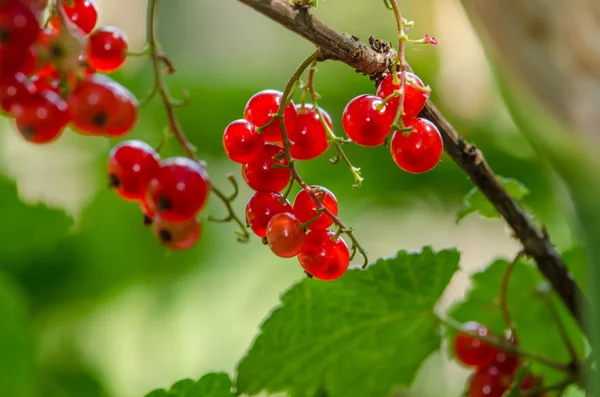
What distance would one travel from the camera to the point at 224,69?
4.78 feet

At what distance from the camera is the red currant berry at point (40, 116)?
0.27 meters

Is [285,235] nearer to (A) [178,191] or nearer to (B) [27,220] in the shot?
(A) [178,191]

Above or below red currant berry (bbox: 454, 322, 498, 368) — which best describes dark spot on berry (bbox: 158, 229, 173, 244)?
above

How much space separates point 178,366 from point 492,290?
77 centimetres

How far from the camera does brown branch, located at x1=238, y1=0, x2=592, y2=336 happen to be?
308 millimetres

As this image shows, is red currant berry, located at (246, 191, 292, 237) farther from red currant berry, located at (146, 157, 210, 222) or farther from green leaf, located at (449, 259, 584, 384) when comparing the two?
green leaf, located at (449, 259, 584, 384)

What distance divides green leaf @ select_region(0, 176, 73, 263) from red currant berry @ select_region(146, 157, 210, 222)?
20.9 inches

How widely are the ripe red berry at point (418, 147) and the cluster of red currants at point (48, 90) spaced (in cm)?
13

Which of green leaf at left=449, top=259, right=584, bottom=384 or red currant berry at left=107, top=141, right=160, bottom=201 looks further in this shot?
green leaf at left=449, top=259, right=584, bottom=384

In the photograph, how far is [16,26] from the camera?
259 millimetres

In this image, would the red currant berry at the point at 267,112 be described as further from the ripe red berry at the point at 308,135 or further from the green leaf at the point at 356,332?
the green leaf at the point at 356,332

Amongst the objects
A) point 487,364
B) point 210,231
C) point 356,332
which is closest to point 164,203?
point 356,332

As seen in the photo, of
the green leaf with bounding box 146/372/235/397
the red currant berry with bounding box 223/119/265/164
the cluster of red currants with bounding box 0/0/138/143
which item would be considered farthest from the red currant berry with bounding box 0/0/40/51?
the green leaf with bounding box 146/372/235/397

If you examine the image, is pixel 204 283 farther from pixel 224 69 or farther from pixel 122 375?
pixel 224 69
